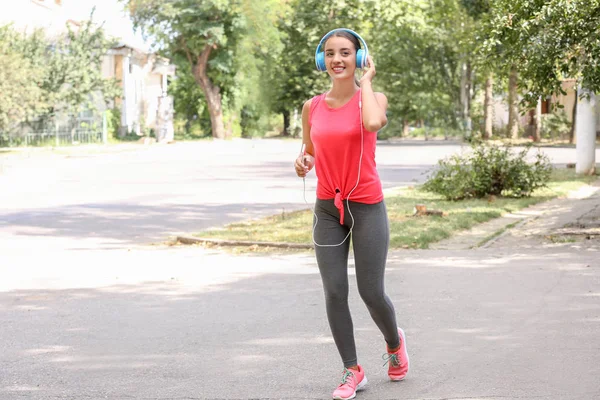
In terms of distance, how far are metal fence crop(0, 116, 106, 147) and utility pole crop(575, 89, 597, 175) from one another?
30.0 metres

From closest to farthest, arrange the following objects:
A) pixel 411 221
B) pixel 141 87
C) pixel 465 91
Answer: pixel 411 221 → pixel 465 91 → pixel 141 87

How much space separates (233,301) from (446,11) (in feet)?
168

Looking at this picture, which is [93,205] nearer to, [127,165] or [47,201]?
[47,201]

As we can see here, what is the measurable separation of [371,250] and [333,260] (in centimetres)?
20

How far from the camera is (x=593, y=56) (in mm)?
11383

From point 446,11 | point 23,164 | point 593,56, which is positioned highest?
point 446,11

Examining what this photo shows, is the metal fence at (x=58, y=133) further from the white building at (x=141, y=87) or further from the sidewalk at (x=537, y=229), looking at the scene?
the sidewalk at (x=537, y=229)

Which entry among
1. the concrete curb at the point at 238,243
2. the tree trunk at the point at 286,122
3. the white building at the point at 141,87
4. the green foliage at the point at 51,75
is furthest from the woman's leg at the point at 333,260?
the tree trunk at the point at 286,122

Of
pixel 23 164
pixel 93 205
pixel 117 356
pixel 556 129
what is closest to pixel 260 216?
pixel 93 205

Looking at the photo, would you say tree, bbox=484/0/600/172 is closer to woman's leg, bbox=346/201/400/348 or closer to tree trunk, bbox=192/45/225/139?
woman's leg, bbox=346/201/400/348

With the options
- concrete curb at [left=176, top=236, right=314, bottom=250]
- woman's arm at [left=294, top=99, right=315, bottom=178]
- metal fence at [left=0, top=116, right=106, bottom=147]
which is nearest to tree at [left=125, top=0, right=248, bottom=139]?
metal fence at [left=0, top=116, right=106, bottom=147]

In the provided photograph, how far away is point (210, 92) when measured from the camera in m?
61.7

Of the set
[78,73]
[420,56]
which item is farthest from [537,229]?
[420,56]

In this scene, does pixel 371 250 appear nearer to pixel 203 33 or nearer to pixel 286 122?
pixel 203 33
